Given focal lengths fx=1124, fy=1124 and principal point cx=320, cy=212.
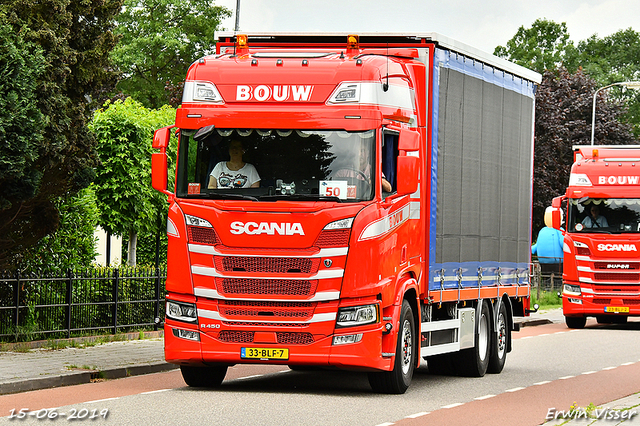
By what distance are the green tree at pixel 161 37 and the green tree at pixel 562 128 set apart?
17.7 m

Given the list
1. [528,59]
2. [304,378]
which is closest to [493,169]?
[304,378]

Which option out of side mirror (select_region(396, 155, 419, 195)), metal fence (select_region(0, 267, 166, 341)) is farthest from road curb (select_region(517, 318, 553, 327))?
side mirror (select_region(396, 155, 419, 195))

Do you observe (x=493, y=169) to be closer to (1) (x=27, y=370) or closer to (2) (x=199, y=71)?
(2) (x=199, y=71)

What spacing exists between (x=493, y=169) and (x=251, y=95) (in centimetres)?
494

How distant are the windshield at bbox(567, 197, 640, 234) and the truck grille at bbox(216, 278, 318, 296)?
54.0ft

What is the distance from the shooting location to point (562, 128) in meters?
55.1

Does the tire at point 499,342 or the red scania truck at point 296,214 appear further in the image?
the tire at point 499,342

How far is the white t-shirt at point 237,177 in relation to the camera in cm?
1210

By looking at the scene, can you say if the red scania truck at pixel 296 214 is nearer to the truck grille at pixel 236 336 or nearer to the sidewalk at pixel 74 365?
the truck grille at pixel 236 336

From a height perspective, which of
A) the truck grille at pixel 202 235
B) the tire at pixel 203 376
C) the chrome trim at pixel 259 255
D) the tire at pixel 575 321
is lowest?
the tire at pixel 575 321


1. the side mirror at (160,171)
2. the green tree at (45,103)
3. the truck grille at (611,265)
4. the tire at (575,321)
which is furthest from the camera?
the tire at (575,321)

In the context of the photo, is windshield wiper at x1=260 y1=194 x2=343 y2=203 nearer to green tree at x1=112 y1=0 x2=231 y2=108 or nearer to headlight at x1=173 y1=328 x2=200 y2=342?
headlight at x1=173 y1=328 x2=200 y2=342

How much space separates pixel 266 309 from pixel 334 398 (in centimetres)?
135

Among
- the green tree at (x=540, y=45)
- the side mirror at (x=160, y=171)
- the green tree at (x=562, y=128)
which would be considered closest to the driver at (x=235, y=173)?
the side mirror at (x=160, y=171)
